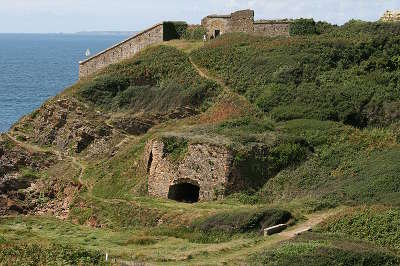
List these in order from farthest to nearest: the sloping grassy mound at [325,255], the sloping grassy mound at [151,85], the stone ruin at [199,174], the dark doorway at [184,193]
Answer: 1. the sloping grassy mound at [151,85]
2. the dark doorway at [184,193]
3. the stone ruin at [199,174]
4. the sloping grassy mound at [325,255]

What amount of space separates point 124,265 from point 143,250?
11.7 feet

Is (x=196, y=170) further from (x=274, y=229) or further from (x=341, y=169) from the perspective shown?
(x=274, y=229)

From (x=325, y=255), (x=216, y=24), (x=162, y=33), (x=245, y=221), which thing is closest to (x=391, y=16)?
(x=216, y=24)

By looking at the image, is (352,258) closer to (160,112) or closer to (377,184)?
(377,184)

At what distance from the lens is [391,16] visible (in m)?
62.8

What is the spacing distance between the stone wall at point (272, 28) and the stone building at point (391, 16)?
25.0 ft

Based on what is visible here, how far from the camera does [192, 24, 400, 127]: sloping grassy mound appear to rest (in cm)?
4903

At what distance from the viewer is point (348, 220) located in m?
32.3

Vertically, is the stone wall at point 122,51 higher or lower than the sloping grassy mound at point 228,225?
higher

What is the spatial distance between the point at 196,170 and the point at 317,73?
15020 millimetres

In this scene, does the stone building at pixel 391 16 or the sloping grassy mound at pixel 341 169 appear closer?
the sloping grassy mound at pixel 341 169

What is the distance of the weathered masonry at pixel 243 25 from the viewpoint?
62.5 metres

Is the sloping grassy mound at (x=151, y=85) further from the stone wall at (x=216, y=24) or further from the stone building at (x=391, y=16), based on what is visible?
the stone building at (x=391, y=16)

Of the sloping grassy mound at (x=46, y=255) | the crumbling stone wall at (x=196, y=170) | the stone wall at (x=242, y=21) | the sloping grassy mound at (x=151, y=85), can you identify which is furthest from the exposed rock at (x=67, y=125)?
the sloping grassy mound at (x=46, y=255)
